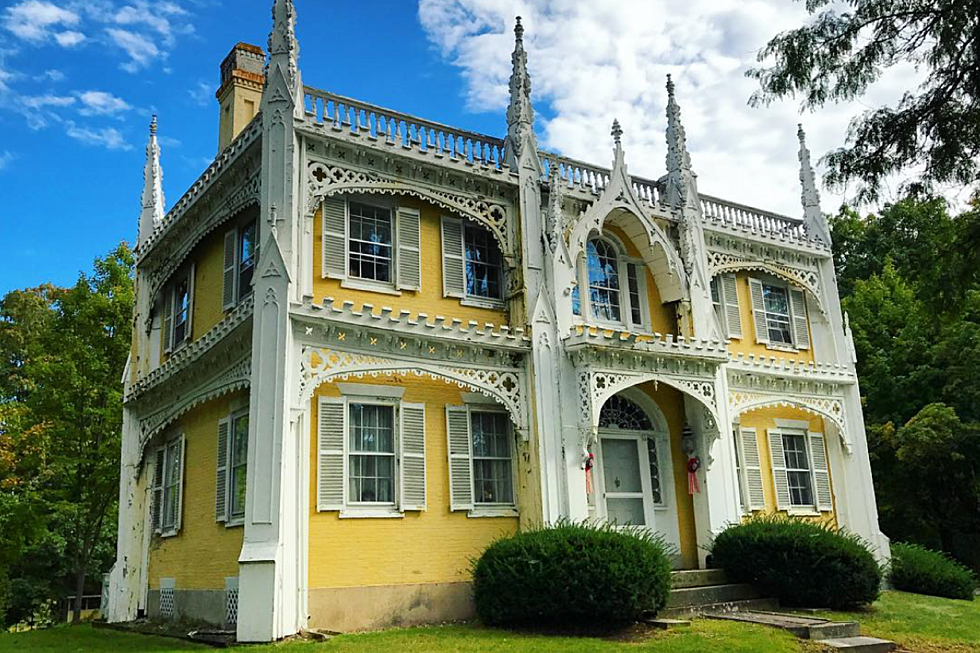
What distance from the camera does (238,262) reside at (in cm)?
1758

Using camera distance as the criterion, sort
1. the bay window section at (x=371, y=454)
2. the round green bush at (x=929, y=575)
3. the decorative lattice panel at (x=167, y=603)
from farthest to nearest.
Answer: the round green bush at (x=929, y=575)
the decorative lattice panel at (x=167, y=603)
the bay window section at (x=371, y=454)

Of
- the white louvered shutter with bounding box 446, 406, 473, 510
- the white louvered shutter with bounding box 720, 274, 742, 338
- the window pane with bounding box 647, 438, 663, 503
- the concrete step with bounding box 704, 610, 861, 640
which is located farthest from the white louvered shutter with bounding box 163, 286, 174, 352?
the concrete step with bounding box 704, 610, 861, 640

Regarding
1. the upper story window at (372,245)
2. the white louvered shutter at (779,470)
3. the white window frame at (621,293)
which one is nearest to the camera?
the upper story window at (372,245)

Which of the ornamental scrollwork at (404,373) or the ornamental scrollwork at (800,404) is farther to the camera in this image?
the ornamental scrollwork at (800,404)

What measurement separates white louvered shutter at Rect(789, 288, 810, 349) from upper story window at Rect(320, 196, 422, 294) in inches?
439

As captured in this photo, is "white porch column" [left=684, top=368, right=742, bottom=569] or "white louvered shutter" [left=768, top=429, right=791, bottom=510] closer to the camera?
"white porch column" [left=684, top=368, right=742, bottom=569]

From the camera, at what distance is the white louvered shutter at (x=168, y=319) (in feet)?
67.5

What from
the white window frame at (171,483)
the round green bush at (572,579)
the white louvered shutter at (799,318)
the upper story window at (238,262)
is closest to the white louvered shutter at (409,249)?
the upper story window at (238,262)

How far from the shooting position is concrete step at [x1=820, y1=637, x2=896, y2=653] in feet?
38.8

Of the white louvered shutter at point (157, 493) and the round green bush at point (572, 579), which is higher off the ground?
A: the white louvered shutter at point (157, 493)

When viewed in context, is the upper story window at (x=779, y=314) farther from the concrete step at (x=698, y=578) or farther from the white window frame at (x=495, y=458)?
the white window frame at (x=495, y=458)

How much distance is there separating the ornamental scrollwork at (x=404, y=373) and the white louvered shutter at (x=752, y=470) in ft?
22.1

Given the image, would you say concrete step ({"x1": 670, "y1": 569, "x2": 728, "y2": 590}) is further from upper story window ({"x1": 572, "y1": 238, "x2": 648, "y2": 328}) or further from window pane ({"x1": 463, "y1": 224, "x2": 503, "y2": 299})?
window pane ({"x1": 463, "y1": 224, "x2": 503, "y2": 299})

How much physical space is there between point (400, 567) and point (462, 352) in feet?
12.8
